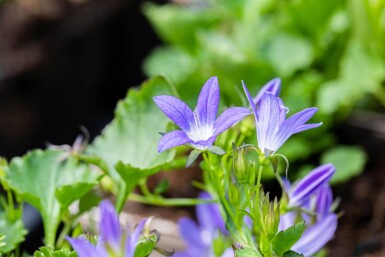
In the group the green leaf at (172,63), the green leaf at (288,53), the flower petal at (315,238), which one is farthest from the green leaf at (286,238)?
the green leaf at (172,63)

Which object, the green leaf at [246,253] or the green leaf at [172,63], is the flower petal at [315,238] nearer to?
the green leaf at [246,253]

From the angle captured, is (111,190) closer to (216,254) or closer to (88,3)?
(216,254)

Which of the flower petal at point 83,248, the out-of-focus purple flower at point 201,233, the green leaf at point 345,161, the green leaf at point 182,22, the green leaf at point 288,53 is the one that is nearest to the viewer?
the flower petal at point 83,248

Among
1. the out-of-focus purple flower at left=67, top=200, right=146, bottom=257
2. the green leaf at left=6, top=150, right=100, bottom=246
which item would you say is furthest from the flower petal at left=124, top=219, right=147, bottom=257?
the green leaf at left=6, top=150, right=100, bottom=246

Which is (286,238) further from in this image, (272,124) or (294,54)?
(294,54)

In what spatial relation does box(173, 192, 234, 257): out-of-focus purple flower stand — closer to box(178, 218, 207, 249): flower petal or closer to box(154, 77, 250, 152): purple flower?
box(178, 218, 207, 249): flower petal

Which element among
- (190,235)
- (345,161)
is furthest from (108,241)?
(345,161)
